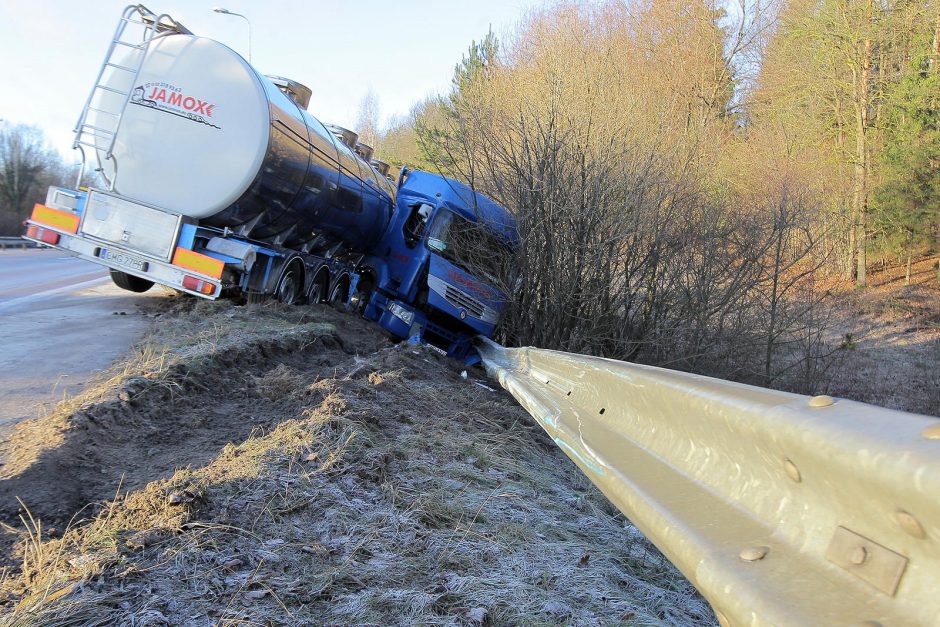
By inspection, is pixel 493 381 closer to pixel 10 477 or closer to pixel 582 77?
pixel 10 477

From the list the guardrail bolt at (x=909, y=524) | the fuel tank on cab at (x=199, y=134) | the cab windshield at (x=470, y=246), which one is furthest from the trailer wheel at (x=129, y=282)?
the guardrail bolt at (x=909, y=524)

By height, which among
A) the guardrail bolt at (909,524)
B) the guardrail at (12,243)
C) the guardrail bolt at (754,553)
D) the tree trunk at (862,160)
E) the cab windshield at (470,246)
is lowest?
the guardrail at (12,243)

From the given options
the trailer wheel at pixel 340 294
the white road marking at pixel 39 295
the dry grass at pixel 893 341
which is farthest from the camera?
the dry grass at pixel 893 341

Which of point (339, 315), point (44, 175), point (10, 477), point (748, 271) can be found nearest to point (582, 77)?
point (748, 271)

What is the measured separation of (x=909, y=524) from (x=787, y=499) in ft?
1.47

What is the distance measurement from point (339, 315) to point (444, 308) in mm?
1812

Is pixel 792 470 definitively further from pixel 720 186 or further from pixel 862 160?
pixel 862 160

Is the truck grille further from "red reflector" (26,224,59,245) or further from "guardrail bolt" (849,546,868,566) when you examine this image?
"guardrail bolt" (849,546,868,566)

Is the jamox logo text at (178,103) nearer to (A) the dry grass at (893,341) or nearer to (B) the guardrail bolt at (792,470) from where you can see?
(B) the guardrail bolt at (792,470)

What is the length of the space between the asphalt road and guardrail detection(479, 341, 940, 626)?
14.6 feet

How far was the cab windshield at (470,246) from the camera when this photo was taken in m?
11.0

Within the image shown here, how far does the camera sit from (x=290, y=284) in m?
11.2

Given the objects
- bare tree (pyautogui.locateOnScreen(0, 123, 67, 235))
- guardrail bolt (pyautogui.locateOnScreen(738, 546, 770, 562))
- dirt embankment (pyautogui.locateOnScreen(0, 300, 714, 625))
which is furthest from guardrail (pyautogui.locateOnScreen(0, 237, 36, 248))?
guardrail bolt (pyautogui.locateOnScreen(738, 546, 770, 562))

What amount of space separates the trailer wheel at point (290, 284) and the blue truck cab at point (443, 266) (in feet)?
5.98
